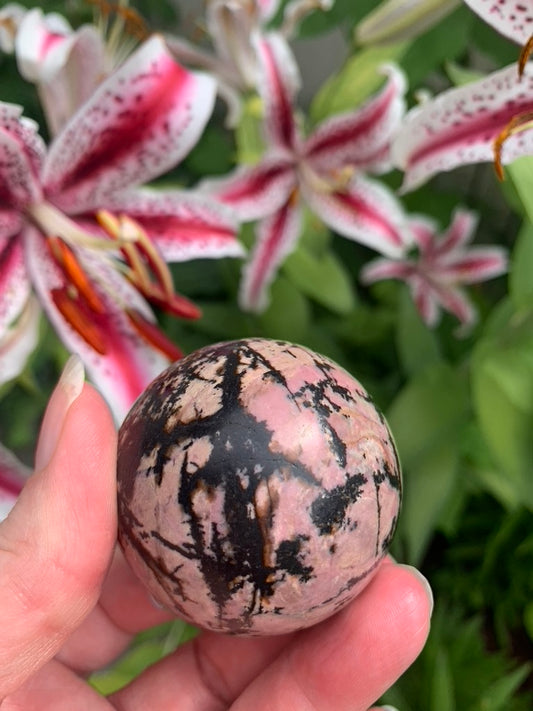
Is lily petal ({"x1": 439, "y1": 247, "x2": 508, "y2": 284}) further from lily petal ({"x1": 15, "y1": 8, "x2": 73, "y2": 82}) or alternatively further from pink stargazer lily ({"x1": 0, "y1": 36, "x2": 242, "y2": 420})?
lily petal ({"x1": 15, "y1": 8, "x2": 73, "y2": 82})

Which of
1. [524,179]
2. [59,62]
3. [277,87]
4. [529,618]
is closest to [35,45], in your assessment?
[59,62]

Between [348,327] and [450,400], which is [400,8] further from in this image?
[348,327]

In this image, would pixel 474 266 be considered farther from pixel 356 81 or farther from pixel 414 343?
pixel 356 81

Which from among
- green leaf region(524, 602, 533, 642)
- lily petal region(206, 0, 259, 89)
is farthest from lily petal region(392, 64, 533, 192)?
green leaf region(524, 602, 533, 642)

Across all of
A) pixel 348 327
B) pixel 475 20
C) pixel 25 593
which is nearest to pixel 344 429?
pixel 25 593

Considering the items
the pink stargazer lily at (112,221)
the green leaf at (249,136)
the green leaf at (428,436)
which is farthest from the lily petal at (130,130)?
the green leaf at (428,436)

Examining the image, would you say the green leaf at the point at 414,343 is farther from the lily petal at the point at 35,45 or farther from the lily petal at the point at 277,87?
the lily petal at the point at 35,45
